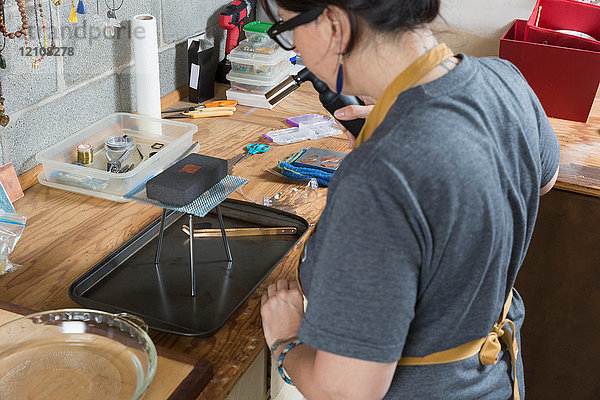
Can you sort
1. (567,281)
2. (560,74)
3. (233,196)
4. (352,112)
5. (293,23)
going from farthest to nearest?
(560,74)
(567,281)
(233,196)
(352,112)
(293,23)

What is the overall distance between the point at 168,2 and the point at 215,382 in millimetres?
1302

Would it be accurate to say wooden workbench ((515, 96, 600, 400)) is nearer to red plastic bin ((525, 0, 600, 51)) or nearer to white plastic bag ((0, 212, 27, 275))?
red plastic bin ((525, 0, 600, 51))

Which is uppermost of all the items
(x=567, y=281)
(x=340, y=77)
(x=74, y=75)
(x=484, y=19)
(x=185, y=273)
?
(x=340, y=77)

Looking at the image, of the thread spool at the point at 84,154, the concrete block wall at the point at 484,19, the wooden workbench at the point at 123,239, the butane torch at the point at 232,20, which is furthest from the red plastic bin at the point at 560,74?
the thread spool at the point at 84,154

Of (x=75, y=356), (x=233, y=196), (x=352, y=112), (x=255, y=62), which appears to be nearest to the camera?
(x=75, y=356)

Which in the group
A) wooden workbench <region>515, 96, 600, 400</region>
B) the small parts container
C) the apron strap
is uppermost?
the small parts container

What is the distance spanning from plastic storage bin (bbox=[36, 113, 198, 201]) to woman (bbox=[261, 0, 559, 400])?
69 centimetres

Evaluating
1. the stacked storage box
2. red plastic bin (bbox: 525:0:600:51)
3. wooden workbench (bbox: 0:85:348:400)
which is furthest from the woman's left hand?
red plastic bin (bbox: 525:0:600:51)

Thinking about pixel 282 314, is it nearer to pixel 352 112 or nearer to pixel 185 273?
pixel 185 273

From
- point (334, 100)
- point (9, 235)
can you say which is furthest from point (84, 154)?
point (334, 100)

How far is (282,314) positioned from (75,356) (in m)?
0.33

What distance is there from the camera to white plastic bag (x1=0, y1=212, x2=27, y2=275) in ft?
3.84

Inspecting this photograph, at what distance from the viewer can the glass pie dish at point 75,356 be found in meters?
0.90

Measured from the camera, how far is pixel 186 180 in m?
1.12
